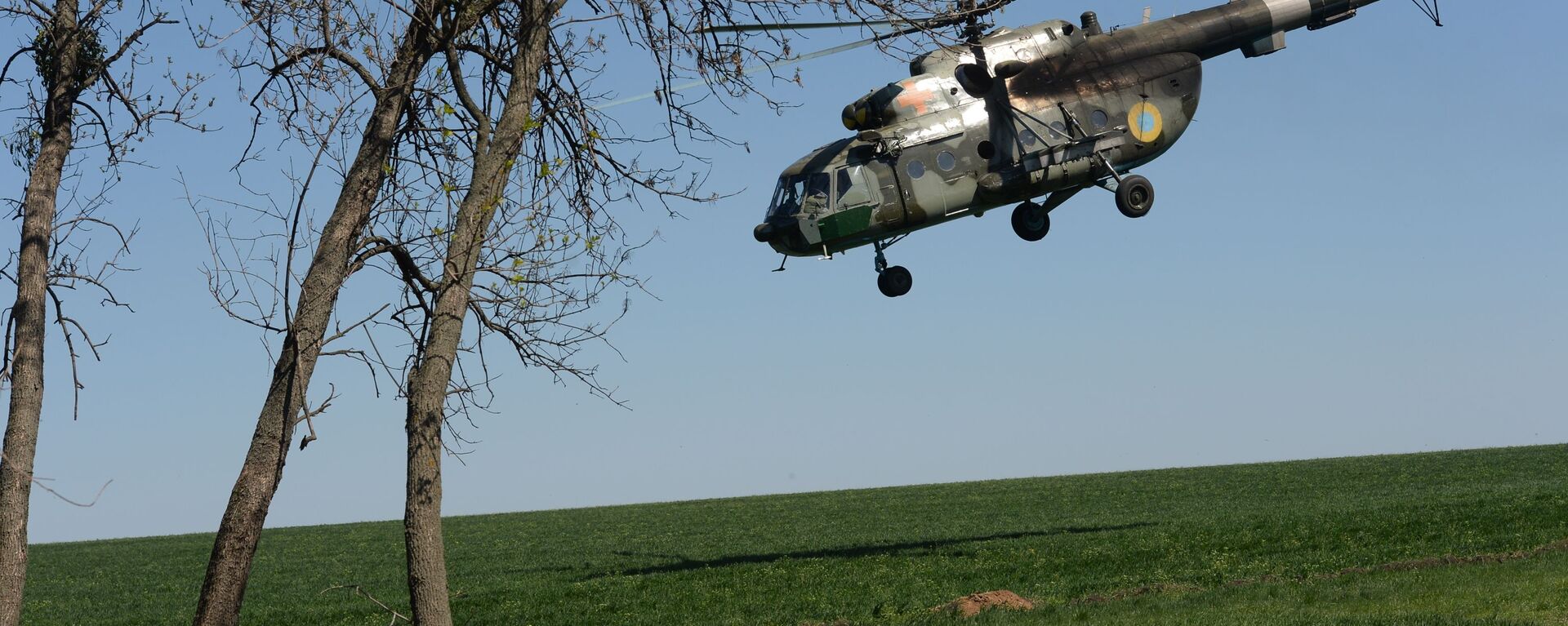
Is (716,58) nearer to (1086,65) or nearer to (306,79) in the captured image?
(306,79)

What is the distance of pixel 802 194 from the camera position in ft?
75.5

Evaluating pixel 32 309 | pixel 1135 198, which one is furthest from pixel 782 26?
pixel 1135 198

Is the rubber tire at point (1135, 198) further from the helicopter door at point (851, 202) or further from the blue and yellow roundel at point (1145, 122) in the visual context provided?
the helicopter door at point (851, 202)

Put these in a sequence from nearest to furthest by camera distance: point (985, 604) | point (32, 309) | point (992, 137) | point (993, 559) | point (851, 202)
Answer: point (32, 309) → point (985, 604) → point (851, 202) → point (992, 137) → point (993, 559)

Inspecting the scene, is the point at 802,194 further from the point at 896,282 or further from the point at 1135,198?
the point at 1135,198

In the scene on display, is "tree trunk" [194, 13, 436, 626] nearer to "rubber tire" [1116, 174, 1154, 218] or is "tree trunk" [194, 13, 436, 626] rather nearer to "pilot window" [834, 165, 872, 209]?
"pilot window" [834, 165, 872, 209]

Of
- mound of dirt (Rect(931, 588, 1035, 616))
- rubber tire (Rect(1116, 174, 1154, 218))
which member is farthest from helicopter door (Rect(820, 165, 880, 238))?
mound of dirt (Rect(931, 588, 1035, 616))

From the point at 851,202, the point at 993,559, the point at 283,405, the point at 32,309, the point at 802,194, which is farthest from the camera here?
the point at 993,559

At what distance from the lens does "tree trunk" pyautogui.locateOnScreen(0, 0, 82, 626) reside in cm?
1211

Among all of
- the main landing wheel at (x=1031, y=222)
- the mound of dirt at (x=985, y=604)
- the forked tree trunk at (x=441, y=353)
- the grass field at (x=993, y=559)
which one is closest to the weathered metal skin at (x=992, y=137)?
the main landing wheel at (x=1031, y=222)

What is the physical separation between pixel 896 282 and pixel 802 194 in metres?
2.28

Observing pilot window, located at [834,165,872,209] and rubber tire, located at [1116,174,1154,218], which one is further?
rubber tire, located at [1116,174,1154,218]

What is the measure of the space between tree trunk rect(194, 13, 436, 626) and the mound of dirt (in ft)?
35.7

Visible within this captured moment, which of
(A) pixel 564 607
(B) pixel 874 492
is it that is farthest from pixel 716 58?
(B) pixel 874 492
